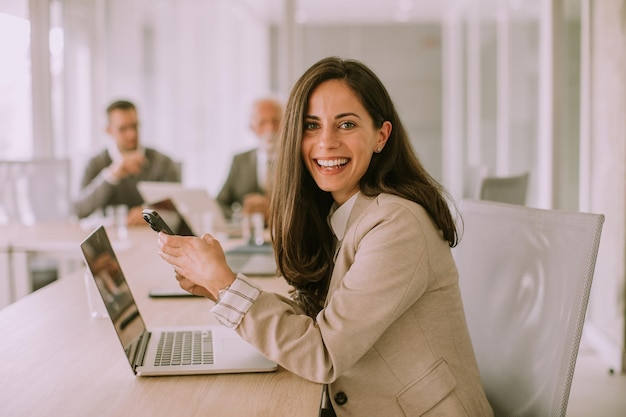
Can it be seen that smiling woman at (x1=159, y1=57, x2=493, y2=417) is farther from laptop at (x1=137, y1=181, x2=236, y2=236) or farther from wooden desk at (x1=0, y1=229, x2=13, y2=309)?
wooden desk at (x1=0, y1=229, x2=13, y2=309)

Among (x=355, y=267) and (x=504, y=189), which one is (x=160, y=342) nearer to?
(x=355, y=267)

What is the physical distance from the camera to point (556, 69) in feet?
13.8

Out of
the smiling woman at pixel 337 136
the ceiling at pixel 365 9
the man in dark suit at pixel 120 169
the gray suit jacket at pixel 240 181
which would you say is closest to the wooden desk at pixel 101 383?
the smiling woman at pixel 337 136

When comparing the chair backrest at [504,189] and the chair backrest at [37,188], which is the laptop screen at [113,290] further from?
the chair backrest at [37,188]

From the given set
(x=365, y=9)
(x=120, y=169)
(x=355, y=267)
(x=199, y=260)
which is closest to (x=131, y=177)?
(x=120, y=169)

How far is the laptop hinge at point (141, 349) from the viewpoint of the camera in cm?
125

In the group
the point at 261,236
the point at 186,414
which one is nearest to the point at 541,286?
the point at 186,414

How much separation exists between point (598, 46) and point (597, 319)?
147 centimetres

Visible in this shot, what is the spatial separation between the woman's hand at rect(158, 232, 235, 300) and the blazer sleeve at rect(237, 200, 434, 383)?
80mm

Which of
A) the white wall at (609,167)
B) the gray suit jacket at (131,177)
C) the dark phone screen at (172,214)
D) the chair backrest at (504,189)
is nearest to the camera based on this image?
the dark phone screen at (172,214)

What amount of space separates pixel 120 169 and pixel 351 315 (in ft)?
8.74

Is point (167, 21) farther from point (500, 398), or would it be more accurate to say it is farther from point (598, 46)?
point (500, 398)

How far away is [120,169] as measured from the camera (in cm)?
355

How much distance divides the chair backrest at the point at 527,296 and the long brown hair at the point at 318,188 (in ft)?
0.54
